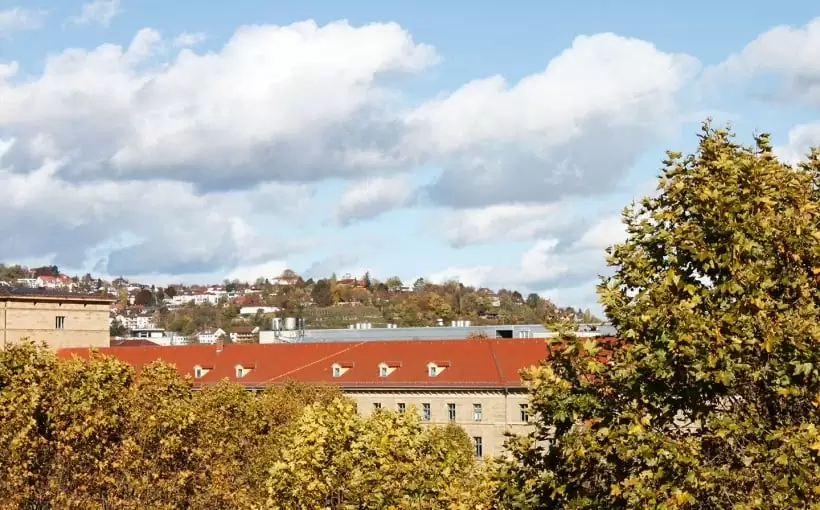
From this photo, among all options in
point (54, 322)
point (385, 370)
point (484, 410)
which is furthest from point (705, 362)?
point (54, 322)

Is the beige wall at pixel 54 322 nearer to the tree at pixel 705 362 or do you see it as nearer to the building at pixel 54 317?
the building at pixel 54 317

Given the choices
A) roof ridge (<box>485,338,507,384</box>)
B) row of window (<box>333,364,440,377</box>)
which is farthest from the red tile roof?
row of window (<box>333,364,440,377</box>)

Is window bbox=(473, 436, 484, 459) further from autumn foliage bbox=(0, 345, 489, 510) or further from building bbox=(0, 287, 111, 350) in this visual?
building bbox=(0, 287, 111, 350)

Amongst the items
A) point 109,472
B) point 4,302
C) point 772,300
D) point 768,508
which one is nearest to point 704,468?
point 768,508

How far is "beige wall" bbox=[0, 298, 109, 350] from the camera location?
A: 110125 mm

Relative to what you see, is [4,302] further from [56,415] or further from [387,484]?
[387,484]

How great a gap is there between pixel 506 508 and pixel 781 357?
6624 mm

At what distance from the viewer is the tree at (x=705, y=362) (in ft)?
63.6

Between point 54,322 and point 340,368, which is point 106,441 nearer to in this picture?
point 340,368

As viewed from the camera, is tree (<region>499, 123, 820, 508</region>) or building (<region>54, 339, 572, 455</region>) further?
building (<region>54, 339, 572, 455</region>)

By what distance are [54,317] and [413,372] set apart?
40.4 metres

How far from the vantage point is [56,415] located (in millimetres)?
44312

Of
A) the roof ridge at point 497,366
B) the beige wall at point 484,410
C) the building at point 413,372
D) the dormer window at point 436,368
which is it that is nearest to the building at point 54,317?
the building at point 413,372

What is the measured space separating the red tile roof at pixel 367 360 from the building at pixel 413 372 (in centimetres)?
8
